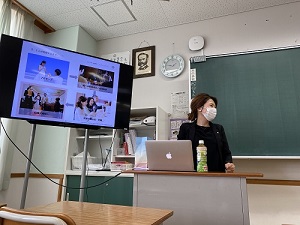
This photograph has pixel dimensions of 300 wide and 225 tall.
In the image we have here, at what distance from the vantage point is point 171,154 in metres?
1.53

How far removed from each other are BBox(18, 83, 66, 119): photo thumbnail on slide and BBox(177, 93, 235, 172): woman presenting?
1.11 meters

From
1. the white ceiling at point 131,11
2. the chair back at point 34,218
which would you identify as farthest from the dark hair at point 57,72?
the white ceiling at point 131,11

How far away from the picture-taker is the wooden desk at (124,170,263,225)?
1294 millimetres

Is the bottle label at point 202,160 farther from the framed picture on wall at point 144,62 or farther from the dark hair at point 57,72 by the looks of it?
the framed picture on wall at point 144,62

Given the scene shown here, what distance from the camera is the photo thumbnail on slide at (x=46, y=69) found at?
1510 millimetres

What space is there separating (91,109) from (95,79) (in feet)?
0.77

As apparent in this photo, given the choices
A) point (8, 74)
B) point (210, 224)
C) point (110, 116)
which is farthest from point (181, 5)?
point (210, 224)

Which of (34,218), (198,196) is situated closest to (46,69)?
(34,218)

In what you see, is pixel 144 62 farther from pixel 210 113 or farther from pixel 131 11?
pixel 210 113

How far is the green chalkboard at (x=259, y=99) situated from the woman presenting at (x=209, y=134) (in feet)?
1.58

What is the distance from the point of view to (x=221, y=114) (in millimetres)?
2576

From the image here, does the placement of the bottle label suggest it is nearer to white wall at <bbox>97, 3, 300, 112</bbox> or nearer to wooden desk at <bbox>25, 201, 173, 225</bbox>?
wooden desk at <bbox>25, 201, 173, 225</bbox>

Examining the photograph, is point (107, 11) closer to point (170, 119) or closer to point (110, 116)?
point (170, 119)

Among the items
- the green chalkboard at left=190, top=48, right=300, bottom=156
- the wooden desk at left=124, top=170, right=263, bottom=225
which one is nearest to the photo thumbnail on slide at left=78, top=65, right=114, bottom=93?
the wooden desk at left=124, top=170, right=263, bottom=225
